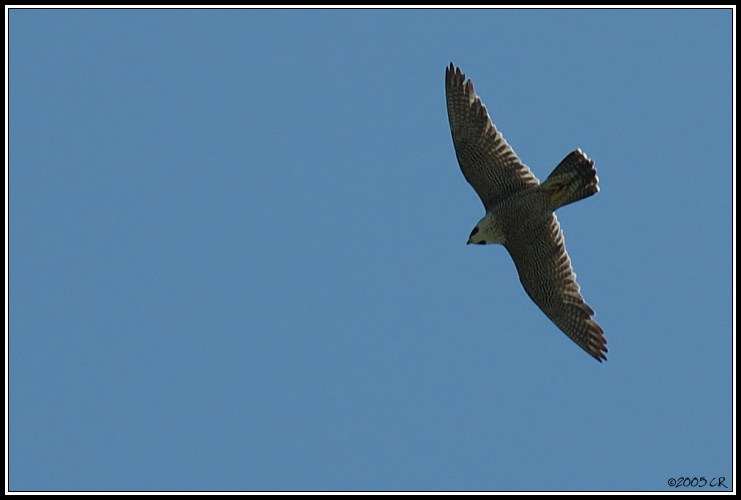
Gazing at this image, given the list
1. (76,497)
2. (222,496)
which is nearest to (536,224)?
(222,496)

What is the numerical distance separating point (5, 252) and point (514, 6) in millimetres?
5586

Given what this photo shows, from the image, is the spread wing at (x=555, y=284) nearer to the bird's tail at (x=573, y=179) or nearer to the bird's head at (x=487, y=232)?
the bird's head at (x=487, y=232)

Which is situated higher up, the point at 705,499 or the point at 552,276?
the point at 552,276

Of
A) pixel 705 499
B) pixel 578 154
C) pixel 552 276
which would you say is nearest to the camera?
pixel 705 499

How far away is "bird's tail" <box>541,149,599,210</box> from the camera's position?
31.9 feet

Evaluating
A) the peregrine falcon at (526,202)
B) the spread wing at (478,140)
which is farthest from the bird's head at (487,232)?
the spread wing at (478,140)

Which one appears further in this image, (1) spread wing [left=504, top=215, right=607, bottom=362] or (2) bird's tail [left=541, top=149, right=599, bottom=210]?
(1) spread wing [left=504, top=215, right=607, bottom=362]

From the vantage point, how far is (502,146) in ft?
33.0

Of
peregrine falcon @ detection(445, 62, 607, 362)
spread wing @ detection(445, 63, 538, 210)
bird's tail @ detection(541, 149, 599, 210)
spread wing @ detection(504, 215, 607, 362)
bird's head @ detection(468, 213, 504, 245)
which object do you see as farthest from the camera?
spread wing @ detection(504, 215, 607, 362)

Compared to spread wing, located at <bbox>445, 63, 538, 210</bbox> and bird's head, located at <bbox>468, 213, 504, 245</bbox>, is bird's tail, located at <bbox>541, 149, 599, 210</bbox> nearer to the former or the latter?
spread wing, located at <bbox>445, 63, 538, 210</bbox>

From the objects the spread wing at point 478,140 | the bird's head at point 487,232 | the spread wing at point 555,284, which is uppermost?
the spread wing at point 478,140

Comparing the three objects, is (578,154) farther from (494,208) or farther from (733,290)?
(733,290)

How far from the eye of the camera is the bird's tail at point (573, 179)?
9.73 metres

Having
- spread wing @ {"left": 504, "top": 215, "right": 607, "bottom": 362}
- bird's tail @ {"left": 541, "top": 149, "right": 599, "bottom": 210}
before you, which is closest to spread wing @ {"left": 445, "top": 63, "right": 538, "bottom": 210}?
bird's tail @ {"left": 541, "top": 149, "right": 599, "bottom": 210}
